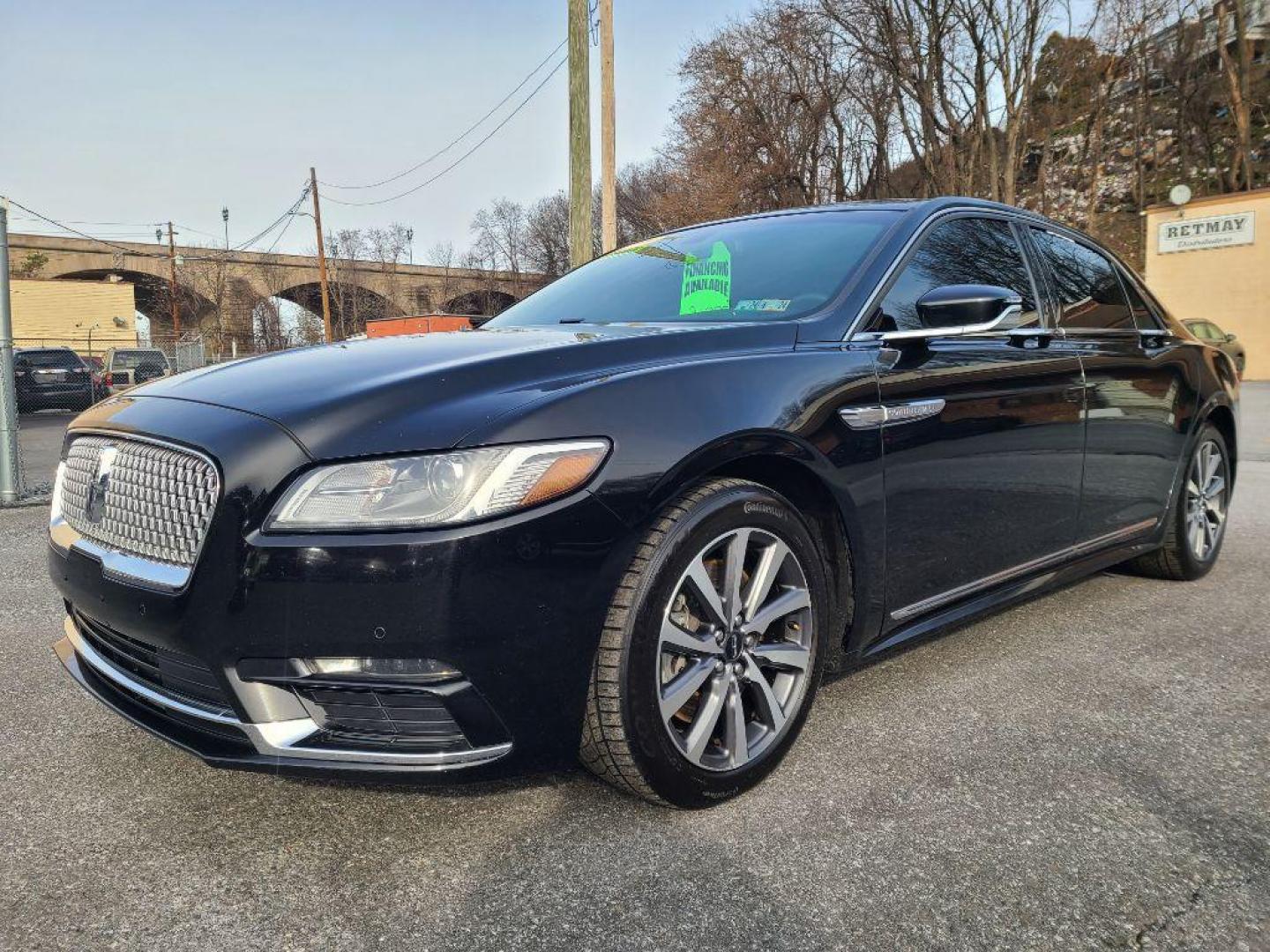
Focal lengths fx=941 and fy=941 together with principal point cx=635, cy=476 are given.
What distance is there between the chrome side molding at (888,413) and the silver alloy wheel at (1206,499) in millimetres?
2131

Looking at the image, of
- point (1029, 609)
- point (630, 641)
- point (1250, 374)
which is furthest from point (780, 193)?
point (630, 641)

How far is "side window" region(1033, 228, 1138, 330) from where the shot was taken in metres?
3.52

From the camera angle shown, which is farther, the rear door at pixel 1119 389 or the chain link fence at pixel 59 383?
the chain link fence at pixel 59 383

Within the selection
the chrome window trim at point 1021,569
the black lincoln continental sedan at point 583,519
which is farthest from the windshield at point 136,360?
the chrome window trim at point 1021,569

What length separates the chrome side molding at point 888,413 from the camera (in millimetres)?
2453

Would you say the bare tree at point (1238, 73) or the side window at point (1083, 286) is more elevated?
the bare tree at point (1238, 73)

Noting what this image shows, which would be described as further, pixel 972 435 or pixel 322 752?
pixel 972 435

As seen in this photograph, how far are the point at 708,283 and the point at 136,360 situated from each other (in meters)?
23.7

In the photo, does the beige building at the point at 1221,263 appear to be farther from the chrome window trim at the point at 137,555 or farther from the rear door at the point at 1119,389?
the chrome window trim at the point at 137,555

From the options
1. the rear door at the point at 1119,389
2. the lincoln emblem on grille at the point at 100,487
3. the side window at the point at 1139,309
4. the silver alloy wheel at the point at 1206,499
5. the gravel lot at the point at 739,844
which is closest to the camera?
the gravel lot at the point at 739,844

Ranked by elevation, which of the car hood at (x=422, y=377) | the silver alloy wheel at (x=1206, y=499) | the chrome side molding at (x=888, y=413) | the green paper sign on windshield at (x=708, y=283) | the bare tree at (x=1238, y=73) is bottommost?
the silver alloy wheel at (x=1206, y=499)

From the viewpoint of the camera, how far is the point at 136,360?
23.1 metres

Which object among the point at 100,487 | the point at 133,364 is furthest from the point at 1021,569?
the point at 133,364

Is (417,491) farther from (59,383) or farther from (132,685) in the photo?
(59,383)
